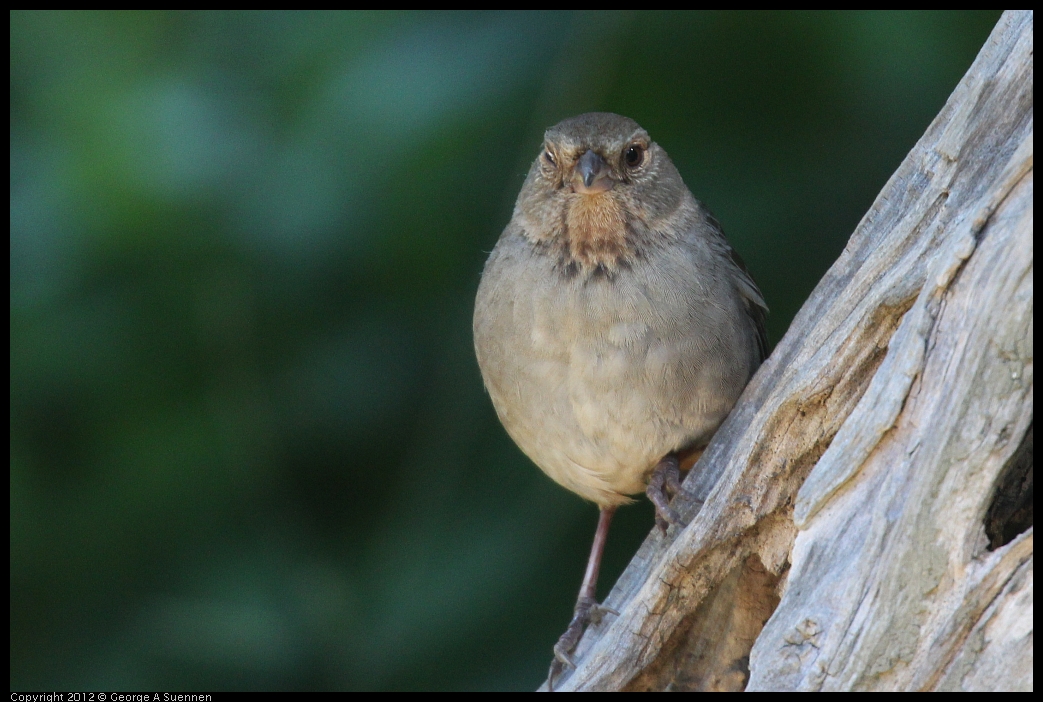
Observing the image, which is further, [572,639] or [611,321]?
[572,639]

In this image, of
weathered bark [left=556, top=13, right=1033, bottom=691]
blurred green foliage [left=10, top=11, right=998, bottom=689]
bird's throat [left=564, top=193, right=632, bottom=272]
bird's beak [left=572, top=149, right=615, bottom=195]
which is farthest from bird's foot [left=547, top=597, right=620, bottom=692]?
bird's beak [left=572, top=149, right=615, bottom=195]

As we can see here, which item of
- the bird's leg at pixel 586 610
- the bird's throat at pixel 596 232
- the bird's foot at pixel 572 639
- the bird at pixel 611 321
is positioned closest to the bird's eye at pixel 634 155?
the bird at pixel 611 321

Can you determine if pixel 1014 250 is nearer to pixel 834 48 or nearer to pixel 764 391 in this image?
pixel 764 391

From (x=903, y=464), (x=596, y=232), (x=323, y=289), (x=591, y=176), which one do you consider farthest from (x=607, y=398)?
(x=323, y=289)

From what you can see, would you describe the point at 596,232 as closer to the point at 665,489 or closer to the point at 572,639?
the point at 665,489

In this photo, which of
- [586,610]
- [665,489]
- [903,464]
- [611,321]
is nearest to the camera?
[903,464]

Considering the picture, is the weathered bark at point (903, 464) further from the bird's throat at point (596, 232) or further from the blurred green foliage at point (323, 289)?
the blurred green foliage at point (323, 289)

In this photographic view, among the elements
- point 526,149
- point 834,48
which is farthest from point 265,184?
point 834,48
